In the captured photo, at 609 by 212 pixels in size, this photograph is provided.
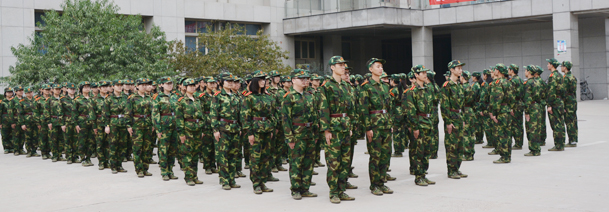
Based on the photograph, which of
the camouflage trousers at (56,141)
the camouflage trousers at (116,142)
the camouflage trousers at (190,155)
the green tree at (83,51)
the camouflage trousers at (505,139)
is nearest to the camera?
the camouflage trousers at (190,155)

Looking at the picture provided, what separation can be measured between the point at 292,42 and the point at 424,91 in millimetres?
26332

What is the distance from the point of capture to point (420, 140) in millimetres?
9352

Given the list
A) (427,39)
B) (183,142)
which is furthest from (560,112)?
(427,39)

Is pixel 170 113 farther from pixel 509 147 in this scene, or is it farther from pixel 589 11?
pixel 589 11

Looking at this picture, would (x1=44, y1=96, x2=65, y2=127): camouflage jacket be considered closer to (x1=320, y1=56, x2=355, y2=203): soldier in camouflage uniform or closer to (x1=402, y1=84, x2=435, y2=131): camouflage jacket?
(x1=320, y1=56, x2=355, y2=203): soldier in camouflage uniform

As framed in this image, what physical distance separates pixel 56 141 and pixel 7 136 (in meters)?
2.91

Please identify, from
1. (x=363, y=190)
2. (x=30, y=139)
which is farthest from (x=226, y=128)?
(x=30, y=139)

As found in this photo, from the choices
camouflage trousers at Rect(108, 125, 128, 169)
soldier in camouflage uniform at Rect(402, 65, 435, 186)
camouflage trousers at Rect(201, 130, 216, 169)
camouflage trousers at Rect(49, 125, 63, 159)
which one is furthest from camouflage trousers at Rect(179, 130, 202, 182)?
camouflage trousers at Rect(49, 125, 63, 159)

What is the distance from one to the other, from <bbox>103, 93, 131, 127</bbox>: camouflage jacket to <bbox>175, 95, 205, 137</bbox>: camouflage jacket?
5.84 ft

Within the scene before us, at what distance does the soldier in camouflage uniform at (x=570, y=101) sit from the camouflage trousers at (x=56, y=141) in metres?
11.4

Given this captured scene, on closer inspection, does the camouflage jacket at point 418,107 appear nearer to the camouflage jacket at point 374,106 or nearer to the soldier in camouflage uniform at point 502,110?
the camouflage jacket at point 374,106

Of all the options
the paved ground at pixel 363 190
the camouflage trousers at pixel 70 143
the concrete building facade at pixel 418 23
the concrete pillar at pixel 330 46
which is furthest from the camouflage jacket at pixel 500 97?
the concrete pillar at pixel 330 46

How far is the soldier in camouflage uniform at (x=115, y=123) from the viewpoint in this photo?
37.9 ft

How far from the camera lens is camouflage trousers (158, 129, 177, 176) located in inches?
411
